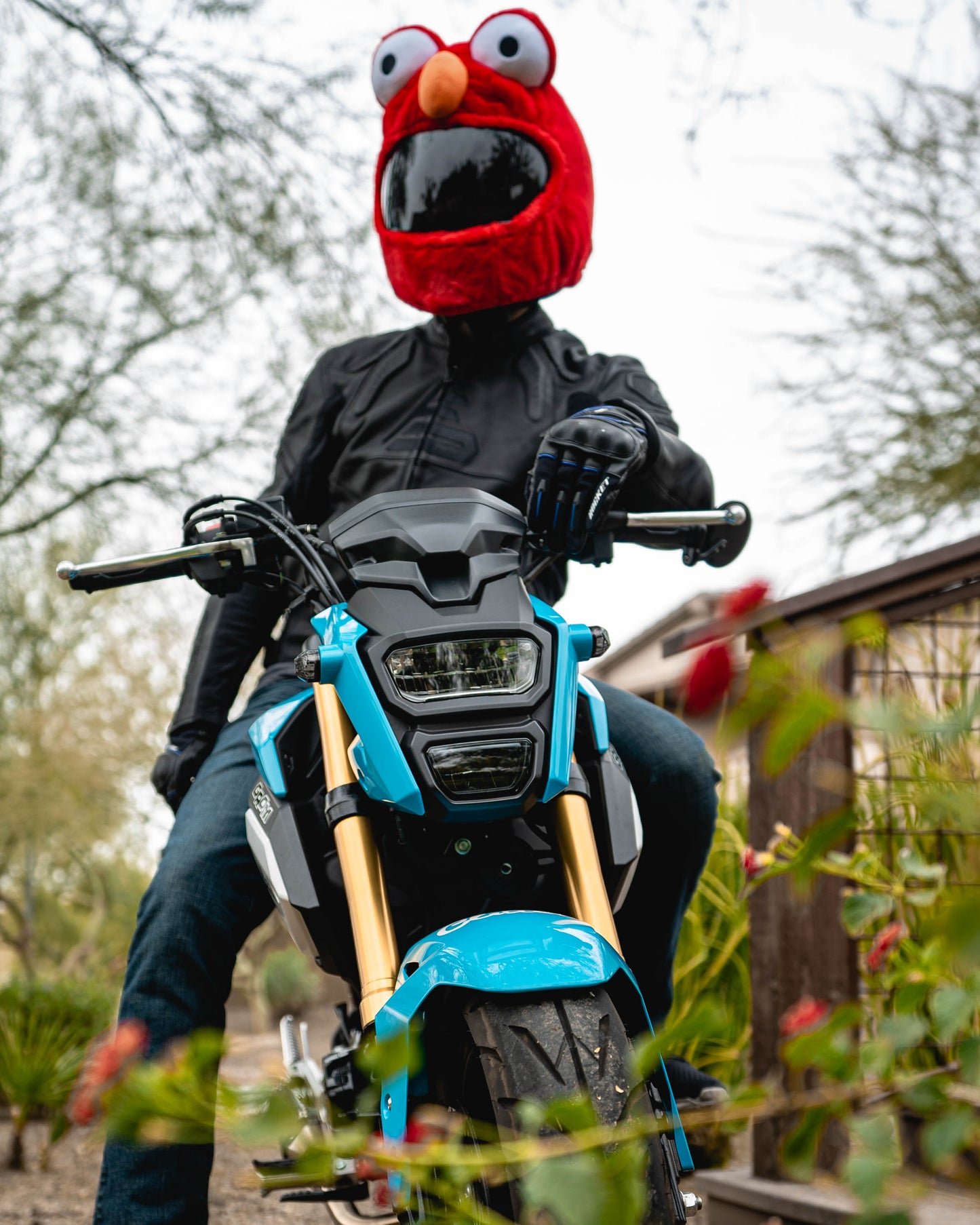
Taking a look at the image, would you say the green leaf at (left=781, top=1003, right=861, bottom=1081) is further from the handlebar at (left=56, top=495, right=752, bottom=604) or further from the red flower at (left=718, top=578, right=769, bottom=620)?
the handlebar at (left=56, top=495, right=752, bottom=604)

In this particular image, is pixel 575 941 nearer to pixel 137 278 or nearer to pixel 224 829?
pixel 224 829

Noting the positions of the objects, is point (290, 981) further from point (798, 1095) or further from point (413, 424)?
point (798, 1095)

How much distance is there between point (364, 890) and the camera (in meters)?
1.31

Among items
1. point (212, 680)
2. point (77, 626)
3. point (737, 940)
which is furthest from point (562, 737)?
point (77, 626)

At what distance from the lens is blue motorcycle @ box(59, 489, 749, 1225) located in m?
1.13

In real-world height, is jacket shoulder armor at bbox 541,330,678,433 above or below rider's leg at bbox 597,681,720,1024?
above

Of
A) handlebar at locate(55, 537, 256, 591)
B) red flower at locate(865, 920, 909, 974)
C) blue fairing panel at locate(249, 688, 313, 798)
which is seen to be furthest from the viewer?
red flower at locate(865, 920, 909, 974)

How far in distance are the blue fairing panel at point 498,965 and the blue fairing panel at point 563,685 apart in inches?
6.0

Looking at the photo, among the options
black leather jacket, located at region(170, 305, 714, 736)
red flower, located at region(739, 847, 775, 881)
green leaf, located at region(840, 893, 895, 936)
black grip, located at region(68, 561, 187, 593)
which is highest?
black leather jacket, located at region(170, 305, 714, 736)

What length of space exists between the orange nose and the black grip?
2.93 feet

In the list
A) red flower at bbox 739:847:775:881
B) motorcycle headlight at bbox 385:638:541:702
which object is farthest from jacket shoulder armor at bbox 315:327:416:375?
red flower at bbox 739:847:775:881

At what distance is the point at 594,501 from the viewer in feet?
4.95

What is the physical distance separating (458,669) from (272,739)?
33 cm

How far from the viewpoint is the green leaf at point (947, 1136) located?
49 cm
